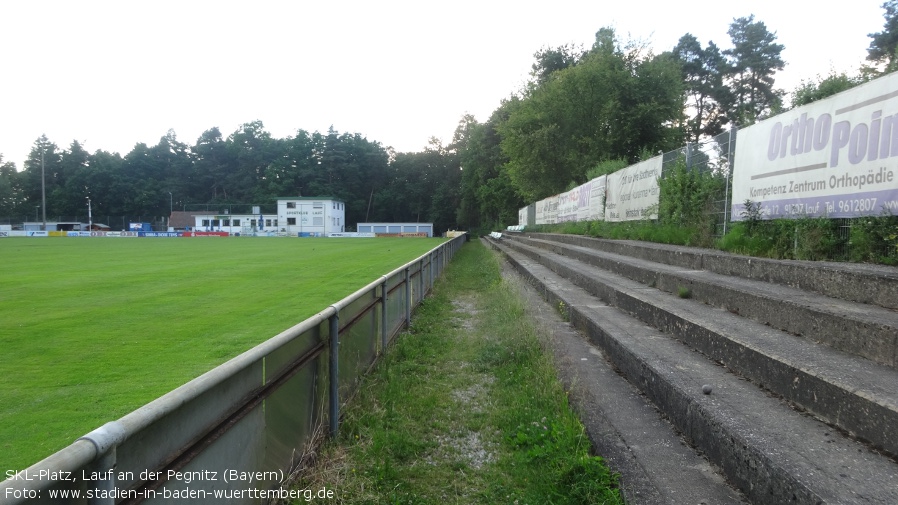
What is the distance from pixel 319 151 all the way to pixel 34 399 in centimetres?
9879

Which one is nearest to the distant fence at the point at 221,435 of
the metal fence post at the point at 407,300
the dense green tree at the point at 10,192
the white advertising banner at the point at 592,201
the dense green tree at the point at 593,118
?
the metal fence post at the point at 407,300

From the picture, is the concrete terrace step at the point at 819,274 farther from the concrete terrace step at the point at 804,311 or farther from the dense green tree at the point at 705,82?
the dense green tree at the point at 705,82

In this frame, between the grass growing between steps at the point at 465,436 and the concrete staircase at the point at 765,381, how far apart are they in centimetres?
29

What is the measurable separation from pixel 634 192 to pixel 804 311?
913cm

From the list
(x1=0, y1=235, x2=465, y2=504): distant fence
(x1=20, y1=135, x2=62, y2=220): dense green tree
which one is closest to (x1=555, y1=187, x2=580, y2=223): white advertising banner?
(x1=0, y1=235, x2=465, y2=504): distant fence

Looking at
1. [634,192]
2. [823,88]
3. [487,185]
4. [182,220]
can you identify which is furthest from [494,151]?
[823,88]

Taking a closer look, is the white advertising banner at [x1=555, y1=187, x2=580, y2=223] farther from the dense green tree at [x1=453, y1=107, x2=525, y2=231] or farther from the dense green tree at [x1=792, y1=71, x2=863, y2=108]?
the dense green tree at [x1=453, y1=107, x2=525, y2=231]

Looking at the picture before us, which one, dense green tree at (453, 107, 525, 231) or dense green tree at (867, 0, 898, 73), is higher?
dense green tree at (867, 0, 898, 73)

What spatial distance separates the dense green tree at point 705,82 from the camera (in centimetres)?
5438

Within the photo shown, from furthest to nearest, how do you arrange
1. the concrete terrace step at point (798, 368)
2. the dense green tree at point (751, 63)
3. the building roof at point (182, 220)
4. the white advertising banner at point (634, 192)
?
the building roof at point (182, 220), the dense green tree at point (751, 63), the white advertising banner at point (634, 192), the concrete terrace step at point (798, 368)

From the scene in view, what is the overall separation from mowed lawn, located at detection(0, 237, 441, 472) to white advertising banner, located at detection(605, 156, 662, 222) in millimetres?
6734

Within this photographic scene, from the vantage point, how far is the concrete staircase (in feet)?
7.47

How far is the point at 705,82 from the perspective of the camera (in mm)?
55594

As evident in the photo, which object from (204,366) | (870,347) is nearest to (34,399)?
(204,366)
